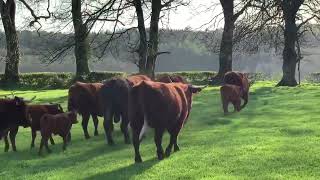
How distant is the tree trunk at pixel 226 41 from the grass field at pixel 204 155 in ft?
67.0

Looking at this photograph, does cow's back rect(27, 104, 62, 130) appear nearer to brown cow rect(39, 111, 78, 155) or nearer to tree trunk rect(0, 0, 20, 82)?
brown cow rect(39, 111, 78, 155)

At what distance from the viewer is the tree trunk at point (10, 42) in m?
34.3

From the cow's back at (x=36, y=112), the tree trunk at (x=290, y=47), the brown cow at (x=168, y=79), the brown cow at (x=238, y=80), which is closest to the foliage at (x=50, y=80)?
the tree trunk at (x=290, y=47)

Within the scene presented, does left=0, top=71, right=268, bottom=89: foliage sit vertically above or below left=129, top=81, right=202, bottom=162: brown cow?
below

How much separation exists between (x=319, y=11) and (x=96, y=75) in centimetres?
1763

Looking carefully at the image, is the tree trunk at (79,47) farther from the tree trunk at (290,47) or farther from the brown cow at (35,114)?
the brown cow at (35,114)

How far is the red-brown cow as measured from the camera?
44.8 ft

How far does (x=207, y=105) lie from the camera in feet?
74.1

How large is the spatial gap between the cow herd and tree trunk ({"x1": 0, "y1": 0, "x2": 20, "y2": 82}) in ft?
60.1

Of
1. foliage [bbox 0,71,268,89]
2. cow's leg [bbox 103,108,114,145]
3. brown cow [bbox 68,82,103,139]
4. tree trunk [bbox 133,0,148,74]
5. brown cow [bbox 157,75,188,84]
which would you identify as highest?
tree trunk [bbox 133,0,148,74]

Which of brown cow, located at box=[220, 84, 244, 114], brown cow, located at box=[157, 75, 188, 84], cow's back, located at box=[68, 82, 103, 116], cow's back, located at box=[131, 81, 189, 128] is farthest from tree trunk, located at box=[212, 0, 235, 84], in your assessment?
cow's back, located at box=[131, 81, 189, 128]

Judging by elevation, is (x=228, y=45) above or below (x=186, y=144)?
above

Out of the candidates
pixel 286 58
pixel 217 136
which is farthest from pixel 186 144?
pixel 286 58

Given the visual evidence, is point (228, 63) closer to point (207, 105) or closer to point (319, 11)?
point (319, 11)
